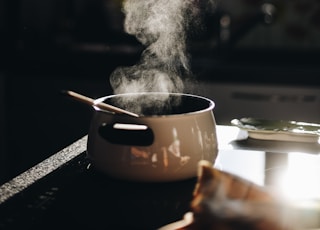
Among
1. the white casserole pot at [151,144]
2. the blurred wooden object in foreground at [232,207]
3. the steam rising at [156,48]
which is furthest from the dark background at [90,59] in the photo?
the blurred wooden object in foreground at [232,207]

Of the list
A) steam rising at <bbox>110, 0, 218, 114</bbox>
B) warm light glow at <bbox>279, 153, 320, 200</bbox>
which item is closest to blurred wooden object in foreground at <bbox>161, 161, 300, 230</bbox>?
warm light glow at <bbox>279, 153, 320, 200</bbox>

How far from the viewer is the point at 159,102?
2.89 feet

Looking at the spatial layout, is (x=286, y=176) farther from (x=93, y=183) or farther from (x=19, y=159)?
(x=19, y=159)

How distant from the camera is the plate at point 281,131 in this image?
3.21ft

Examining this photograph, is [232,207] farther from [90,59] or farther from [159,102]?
[90,59]

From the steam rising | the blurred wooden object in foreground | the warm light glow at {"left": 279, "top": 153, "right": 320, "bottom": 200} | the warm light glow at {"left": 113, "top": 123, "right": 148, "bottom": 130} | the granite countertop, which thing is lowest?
the warm light glow at {"left": 279, "top": 153, "right": 320, "bottom": 200}

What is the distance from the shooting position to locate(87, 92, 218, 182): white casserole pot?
0.73 metres

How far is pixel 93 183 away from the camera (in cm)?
77

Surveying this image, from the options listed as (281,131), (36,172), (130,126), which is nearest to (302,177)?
(281,131)

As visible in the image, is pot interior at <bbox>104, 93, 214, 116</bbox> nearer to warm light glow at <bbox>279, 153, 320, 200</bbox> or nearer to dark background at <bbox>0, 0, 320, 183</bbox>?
warm light glow at <bbox>279, 153, 320, 200</bbox>

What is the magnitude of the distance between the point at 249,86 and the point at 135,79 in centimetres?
144

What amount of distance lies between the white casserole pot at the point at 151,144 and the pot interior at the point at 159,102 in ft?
0.23

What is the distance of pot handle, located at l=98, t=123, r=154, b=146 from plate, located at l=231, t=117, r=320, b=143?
33 centimetres

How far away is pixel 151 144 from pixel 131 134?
0.10 ft
